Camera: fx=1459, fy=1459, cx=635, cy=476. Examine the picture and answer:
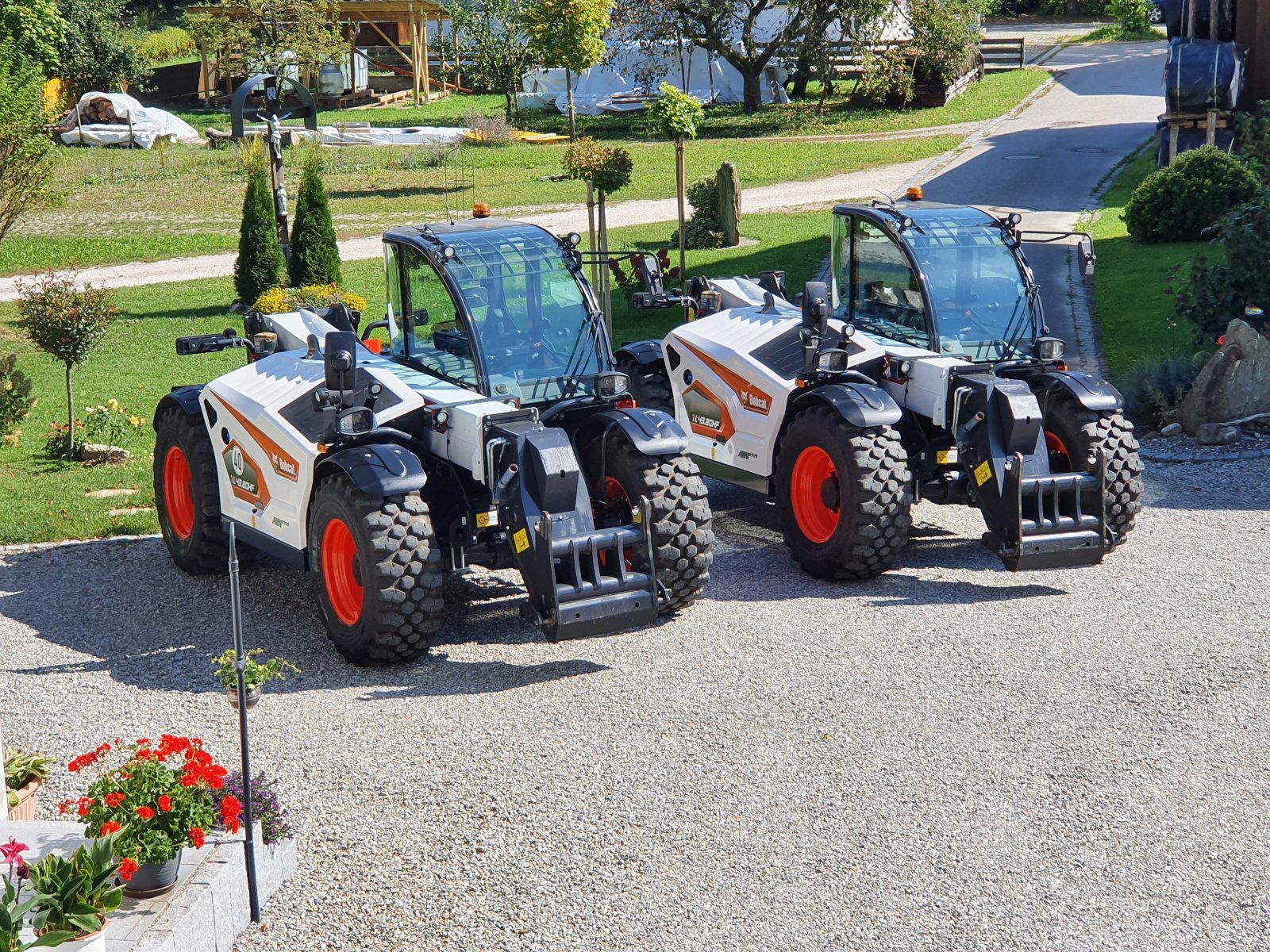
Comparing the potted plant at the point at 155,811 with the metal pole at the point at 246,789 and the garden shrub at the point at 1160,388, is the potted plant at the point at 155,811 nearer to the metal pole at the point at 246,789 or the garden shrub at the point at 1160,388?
the metal pole at the point at 246,789

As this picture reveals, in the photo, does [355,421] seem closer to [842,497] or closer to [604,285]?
[842,497]

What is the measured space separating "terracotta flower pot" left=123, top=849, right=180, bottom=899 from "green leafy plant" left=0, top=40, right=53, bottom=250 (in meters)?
13.4

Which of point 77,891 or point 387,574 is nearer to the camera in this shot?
point 77,891

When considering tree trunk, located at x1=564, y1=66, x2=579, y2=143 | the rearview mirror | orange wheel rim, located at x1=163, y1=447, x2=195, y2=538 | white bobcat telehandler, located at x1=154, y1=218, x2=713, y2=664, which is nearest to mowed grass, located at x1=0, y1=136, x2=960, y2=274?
tree trunk, located at x1=564, y1=66, x2=579, y2=143

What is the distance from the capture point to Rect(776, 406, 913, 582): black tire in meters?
9.51

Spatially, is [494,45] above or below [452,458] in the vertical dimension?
above

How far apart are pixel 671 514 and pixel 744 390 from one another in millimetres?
2166

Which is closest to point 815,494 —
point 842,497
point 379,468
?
point 842,497

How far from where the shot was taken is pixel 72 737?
766 cm

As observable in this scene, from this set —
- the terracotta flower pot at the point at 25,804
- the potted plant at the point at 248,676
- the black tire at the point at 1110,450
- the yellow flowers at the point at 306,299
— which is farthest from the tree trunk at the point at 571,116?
the terracotta flower pot at the point at 25,804

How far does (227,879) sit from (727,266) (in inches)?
627

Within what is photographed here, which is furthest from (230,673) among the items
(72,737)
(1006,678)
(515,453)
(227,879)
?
(1006,678)

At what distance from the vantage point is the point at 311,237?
19.6m

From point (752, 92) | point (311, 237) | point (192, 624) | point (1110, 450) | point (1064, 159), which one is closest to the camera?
point (192, 624)
